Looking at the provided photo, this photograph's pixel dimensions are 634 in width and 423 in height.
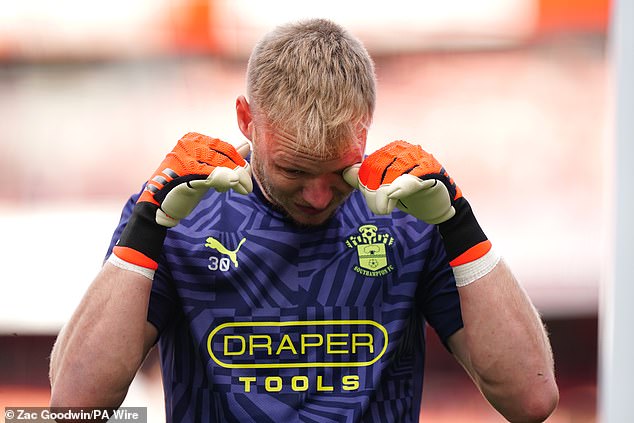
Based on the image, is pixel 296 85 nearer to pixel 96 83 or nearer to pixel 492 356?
pixel 492 356

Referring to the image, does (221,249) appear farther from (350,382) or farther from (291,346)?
(350,382)

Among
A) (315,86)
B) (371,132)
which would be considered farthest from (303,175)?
(371,132)

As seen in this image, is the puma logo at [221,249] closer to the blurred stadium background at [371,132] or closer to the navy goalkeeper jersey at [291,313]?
the navy goalkeeper jersey at [291,313]

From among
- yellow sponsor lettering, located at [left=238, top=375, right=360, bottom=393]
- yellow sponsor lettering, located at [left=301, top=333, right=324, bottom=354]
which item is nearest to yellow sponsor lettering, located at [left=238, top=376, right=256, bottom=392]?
yellow sponsor lettering, located at [left=238, top=375, right=360, bottom=393]

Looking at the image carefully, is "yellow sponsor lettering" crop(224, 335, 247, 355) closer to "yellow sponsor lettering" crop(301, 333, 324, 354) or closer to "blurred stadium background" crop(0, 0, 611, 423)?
"yellow sponsor lettering" crop(301, 333, 324, 354)

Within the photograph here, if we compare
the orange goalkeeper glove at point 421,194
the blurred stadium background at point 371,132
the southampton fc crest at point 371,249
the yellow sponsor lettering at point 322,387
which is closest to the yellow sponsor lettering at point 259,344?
the yellow sponsor lettering at point 322,387

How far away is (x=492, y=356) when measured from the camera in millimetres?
1607

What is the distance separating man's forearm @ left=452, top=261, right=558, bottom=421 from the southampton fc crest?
15cm

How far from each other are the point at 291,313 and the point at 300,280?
0.06 metres

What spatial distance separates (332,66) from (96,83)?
1.63 metres

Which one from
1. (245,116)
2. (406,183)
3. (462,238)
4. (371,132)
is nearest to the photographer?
(406,183)

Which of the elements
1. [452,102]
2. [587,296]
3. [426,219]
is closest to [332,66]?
[426,219]

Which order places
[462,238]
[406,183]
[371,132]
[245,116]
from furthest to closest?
1. [371,132]
2. [245,116]
3. [462,238]
4. [406,183]

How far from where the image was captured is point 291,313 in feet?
5.33
